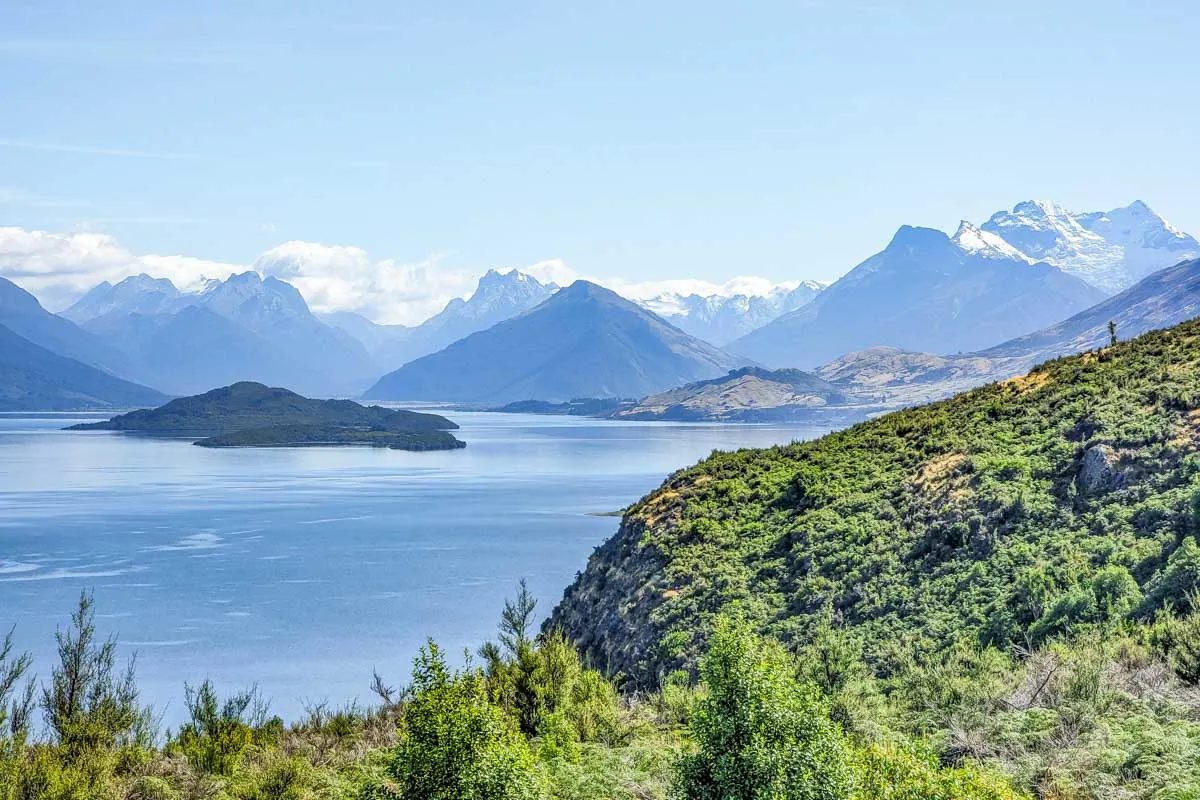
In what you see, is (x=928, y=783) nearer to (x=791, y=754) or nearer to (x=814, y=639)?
(x=791, y=754)

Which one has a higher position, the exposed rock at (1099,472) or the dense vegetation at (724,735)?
the exposed rock at (1099,472)

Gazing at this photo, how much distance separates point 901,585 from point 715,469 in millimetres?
25320

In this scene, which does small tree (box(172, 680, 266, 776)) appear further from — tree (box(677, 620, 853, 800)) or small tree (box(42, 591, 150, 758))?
tree (box(677, 620, 853, 800))

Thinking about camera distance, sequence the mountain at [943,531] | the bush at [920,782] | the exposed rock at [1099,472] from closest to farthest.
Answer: the bush at [920,782] → the mountain at [943,531] → the exposed rock at [1099,472]

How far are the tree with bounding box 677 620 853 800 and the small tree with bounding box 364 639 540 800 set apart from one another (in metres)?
3.86

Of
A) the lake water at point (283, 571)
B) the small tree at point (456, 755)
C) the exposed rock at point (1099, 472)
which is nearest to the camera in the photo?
the small tree at point (456, 755)

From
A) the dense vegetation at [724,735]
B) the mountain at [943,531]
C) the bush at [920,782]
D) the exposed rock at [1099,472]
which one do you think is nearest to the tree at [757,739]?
the dense vegetation at [724,735]

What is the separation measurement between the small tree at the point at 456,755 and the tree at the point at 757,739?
386cm

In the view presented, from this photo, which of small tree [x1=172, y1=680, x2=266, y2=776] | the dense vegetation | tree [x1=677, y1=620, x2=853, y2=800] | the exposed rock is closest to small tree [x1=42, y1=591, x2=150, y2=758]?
the dense vegetation

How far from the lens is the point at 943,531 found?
50.5 metres

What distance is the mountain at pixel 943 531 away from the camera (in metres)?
42.2

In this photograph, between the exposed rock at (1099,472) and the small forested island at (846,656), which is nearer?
the small forested island at (846,656)

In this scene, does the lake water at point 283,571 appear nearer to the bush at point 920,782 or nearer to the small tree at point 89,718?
the small tree at point 89,718

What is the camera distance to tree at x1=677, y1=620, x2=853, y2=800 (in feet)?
72.0
